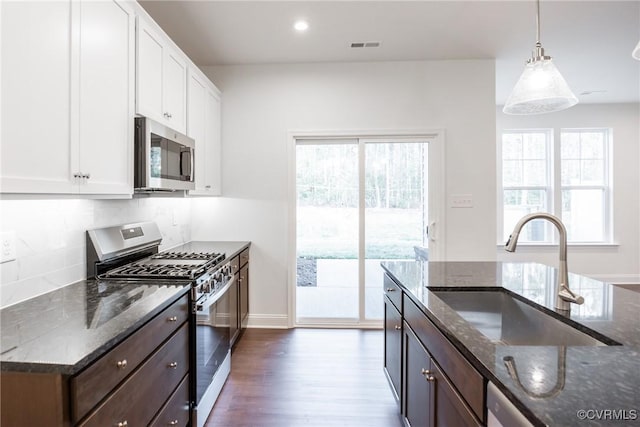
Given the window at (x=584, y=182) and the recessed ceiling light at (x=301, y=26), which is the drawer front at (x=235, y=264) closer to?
the recessed ceiling light at (x=301, y=26)

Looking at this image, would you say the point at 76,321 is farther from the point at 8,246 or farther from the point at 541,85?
the point at 541,85

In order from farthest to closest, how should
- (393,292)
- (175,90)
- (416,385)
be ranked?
(175,90) → (393,292) → (416,385)

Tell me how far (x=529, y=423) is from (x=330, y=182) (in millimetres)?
3079

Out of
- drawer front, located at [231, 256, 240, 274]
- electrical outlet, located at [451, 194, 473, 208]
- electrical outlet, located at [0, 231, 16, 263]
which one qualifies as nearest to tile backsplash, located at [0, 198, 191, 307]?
electrical outlet, located at [0, 231, 16, 263]

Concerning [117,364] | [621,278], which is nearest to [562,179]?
[621,278]

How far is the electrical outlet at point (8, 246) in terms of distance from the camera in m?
1.40

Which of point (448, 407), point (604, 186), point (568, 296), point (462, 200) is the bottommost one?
point (448, 407)

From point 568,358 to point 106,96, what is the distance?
2.13 metres

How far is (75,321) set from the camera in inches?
48.9

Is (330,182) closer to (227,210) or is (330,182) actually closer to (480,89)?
(227,210)

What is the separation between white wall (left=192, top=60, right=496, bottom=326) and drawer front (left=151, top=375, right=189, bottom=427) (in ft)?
5.87

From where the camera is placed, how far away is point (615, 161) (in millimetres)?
5242

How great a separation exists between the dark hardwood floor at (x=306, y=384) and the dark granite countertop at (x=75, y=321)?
3.33 feet

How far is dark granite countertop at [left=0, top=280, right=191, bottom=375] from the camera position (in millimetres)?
956
